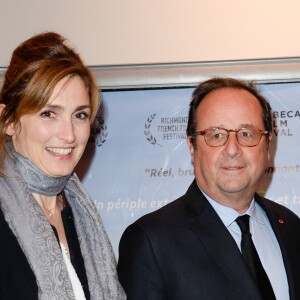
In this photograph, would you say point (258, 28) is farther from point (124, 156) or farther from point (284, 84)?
point (124, 156)

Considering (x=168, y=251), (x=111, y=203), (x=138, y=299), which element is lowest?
(x=138, y=299)

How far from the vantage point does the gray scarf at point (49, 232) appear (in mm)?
2398

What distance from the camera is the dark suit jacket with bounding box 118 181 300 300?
2607 mm

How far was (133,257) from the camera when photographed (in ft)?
8.68

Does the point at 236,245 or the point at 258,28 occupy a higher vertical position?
the point at 258,28

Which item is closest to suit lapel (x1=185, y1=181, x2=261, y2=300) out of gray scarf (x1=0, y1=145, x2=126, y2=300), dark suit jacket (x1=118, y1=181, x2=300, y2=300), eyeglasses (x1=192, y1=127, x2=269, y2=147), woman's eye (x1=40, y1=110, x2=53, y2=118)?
dark suit jacket (x1=118, y1=181, x2=300, y2=300)

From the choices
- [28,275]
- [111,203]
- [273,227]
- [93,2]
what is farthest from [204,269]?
[93,2]

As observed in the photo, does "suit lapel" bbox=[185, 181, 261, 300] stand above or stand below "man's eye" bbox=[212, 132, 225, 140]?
below

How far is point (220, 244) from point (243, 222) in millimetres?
179

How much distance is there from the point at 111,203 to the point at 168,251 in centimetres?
104

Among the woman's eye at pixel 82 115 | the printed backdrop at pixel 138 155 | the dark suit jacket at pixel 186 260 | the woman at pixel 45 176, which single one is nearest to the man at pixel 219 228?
the dark suit jacket at pixel 186 260

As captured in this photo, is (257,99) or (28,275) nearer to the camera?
(28,275)

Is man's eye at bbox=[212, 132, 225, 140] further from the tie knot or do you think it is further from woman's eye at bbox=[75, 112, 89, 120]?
woman's eye at bbox=[75, 112, 89, 120]

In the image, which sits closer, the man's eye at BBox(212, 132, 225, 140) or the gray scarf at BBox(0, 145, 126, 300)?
the gray scarf at BBox(0, 145, 126, 300)
